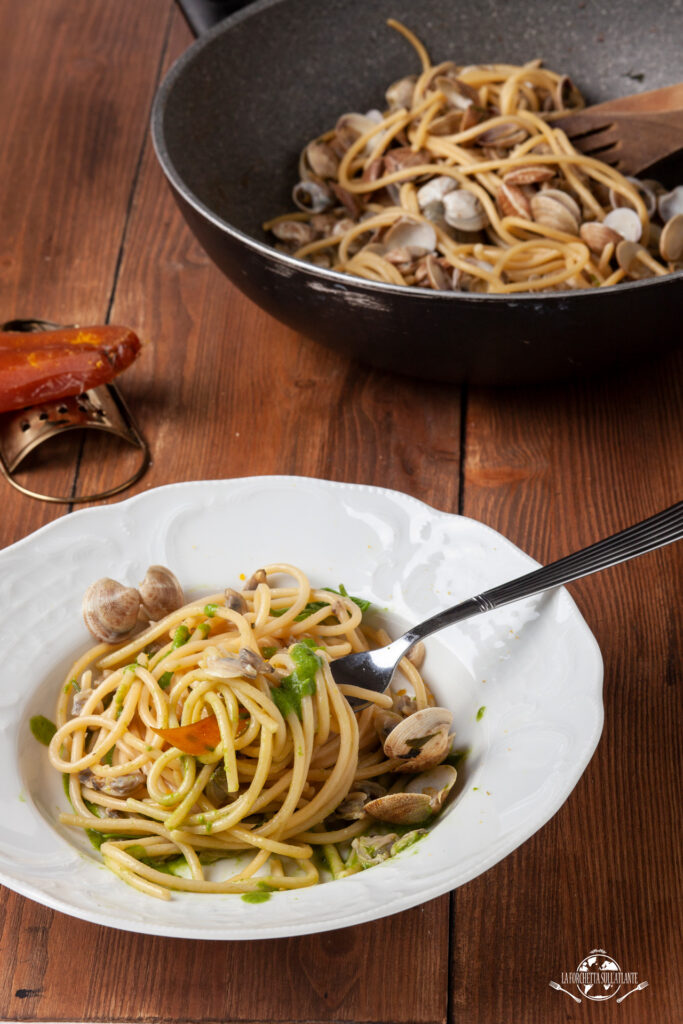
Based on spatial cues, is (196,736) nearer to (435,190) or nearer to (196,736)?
(196,736)

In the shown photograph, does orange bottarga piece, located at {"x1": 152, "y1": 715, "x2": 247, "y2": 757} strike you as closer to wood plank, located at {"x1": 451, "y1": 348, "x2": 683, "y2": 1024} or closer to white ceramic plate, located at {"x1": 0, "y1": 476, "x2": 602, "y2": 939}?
white ceramic plate, located at {"x1": 0, "y1": 476, "x2": 602, "y2": 939}

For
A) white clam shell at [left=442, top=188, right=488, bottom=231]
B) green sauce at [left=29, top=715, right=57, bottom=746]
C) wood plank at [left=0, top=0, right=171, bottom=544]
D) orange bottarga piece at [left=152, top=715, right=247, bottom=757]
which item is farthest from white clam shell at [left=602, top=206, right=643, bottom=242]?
green sauce at [left=29, top=715, right=57, bottom=746]

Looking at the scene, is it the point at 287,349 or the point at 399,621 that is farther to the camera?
the point at 287,349

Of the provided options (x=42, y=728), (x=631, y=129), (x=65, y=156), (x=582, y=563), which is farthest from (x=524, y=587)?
(x=65, y=156)

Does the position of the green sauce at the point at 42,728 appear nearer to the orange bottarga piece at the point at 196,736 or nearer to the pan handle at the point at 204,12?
the orange bottarga piece at the point at 196,736

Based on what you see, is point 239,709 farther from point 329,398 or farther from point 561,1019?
point 329,398

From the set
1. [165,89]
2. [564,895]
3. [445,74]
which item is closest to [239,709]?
[564,895]

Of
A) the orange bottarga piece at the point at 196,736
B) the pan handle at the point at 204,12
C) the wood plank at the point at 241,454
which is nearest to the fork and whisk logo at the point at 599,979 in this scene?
the wood plank at the point at 241,454
